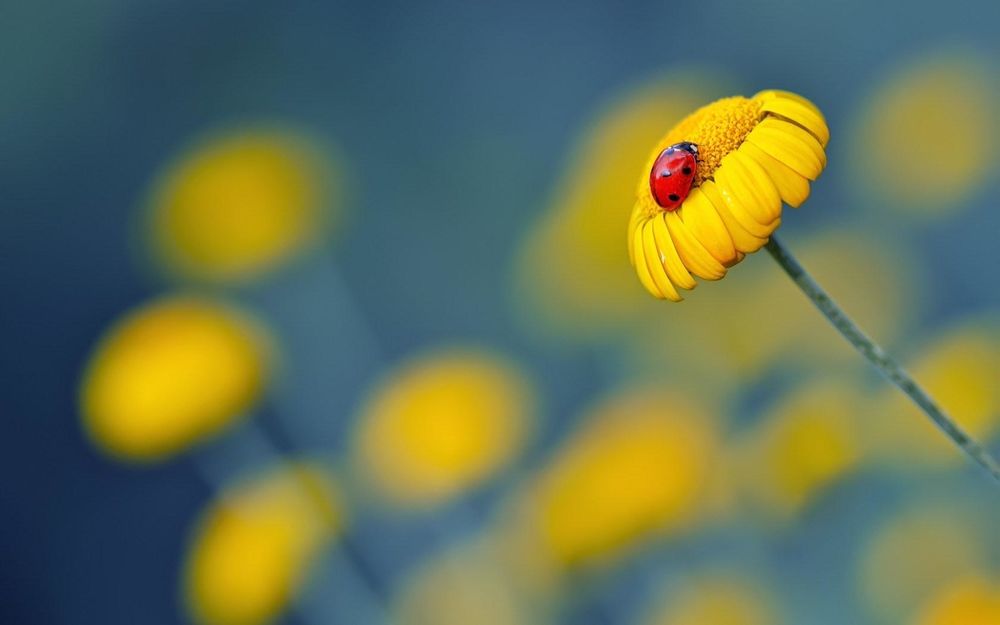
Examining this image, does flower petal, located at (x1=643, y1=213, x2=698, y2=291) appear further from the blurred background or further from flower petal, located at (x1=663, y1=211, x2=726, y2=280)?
the blurred background

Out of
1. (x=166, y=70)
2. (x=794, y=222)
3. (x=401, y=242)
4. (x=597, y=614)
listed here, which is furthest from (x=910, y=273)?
(x=166, y=70)

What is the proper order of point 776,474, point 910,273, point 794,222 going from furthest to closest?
point 794,222 < point 910,273 < point 776,474

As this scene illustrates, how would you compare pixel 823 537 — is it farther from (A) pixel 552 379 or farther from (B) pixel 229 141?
(B) pixel 229 141

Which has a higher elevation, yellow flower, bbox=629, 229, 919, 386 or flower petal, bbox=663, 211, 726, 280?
flower petal, bbox=663, 211, 726, 280

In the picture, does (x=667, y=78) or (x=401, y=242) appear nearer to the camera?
(x=667, y=78)

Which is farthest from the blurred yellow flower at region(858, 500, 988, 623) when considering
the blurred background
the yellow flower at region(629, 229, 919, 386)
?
the yellow flower at region(629, 229, 919, 386)

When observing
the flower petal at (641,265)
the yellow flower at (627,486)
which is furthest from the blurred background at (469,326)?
the flower petal at (641,265)

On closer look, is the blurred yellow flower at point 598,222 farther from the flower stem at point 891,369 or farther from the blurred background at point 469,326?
the flower stem at point 891,369
